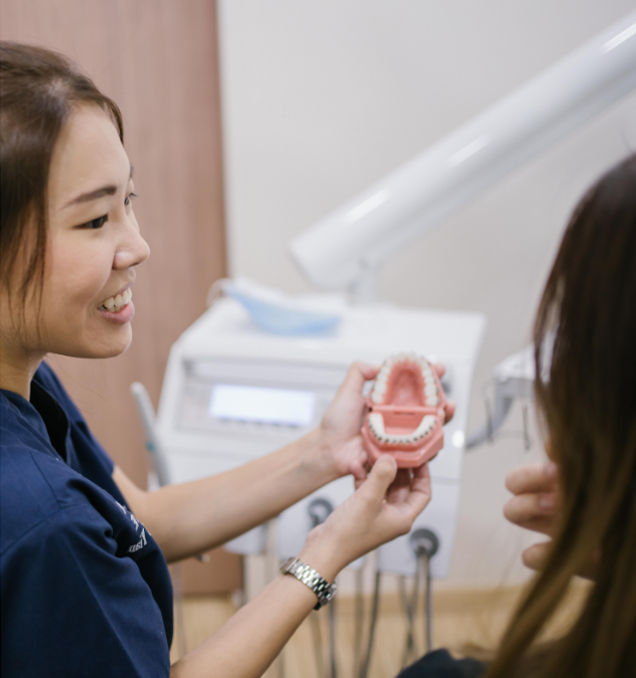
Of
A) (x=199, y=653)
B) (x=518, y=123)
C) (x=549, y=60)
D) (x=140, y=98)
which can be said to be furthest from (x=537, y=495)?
(x=140, y=98)

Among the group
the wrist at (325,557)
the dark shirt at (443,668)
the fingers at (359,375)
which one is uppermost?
the fingers at (359,375)

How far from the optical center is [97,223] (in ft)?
2.13

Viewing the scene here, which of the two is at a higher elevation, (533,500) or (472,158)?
(472,158)

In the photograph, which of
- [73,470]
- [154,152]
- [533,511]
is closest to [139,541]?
[73,470]

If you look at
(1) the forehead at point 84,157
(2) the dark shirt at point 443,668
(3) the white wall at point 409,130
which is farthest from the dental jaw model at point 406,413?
(3) the white wall at point 409,130

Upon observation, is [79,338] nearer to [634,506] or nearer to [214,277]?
[634,506]

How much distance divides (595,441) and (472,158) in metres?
0.71

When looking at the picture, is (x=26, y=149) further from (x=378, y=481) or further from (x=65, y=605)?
(x=378, y=481)

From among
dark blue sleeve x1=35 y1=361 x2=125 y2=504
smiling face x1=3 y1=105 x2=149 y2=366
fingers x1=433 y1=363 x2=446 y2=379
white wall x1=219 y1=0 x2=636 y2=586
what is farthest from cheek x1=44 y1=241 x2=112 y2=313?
white wall x1=219 y1=0 x2=636 y2=586

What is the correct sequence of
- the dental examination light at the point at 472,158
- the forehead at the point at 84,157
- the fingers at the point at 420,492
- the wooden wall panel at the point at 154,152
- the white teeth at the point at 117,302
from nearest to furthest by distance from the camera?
the forehead at the point at 84,157
the white teeth at the point at 117,302
the fingers at the point at 420,492
the dental examination light at the point at 472,158
the wooden wall panel at the point at 154,152

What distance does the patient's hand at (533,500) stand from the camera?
737mm

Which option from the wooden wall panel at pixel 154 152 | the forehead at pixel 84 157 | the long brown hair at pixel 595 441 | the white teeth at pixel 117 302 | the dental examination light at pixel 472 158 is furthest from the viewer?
the wooden wall panel at pixel 154 152

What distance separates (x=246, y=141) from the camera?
163 cm

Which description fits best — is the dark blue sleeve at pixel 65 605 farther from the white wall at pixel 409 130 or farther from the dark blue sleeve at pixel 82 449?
the white wall at pixel 409 130
